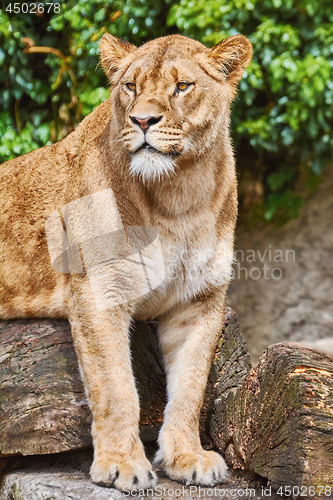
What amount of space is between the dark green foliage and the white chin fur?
104 inches

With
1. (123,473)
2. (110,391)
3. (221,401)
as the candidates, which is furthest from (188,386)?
(123,473)

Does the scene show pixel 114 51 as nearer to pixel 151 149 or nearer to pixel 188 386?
pixel 151 149

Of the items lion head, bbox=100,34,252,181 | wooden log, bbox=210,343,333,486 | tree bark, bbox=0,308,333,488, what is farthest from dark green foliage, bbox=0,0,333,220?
wooden log, bbox=210,343,333,486

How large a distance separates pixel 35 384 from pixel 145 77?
5.76ft

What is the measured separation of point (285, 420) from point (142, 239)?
116cm

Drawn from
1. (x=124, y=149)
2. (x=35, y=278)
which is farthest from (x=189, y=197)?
(x=35, y=278)

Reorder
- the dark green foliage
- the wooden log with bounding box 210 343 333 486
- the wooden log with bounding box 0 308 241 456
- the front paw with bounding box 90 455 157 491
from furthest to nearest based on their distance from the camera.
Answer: the dark green foliage < the wooden log with bounding box 0 308 241 456 < the front paw with bounding box 90 455 157 491 < the wooden log with bounding box 210 343 333 486

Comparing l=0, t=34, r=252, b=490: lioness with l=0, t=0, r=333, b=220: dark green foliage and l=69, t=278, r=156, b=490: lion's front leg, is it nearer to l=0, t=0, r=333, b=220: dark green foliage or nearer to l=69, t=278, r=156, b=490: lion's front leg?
l=69, t=278, r=156, b=490: lion's front leg

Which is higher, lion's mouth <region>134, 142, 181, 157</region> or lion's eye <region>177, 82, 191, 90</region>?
lion's eye <region>177, 82, 191, 90</region>

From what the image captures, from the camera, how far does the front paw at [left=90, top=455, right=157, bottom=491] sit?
257cm

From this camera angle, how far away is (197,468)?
273cm

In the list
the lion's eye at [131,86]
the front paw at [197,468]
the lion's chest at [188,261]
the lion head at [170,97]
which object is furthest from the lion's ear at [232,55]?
the front paw at [197,468]

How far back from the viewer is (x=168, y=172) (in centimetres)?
297

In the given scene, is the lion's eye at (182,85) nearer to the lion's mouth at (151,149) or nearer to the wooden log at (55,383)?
the lion's mouth at (151,149)
